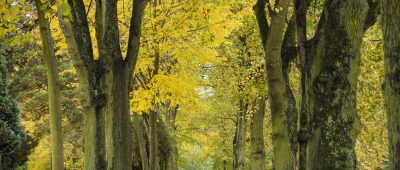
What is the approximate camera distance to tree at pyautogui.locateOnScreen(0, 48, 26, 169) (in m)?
15.9

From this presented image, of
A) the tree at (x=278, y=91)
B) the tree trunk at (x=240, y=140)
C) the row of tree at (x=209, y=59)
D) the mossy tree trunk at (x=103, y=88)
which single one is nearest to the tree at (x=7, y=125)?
the row of tree at (x=209, y=59)

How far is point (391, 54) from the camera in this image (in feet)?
12.3

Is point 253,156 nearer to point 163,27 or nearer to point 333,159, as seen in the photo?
point 163,27

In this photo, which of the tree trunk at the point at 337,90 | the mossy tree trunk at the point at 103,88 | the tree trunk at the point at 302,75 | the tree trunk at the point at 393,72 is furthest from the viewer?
the mossy tree trunk at the point at 103,88

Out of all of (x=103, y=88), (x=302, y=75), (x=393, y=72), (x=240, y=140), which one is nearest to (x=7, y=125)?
(x=103, y=88)

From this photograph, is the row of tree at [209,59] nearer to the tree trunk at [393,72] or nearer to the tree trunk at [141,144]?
the tree trunk at [393,72]

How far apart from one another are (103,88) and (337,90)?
4.46 meters

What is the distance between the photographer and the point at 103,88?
8.84 metres

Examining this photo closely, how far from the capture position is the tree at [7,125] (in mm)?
15852

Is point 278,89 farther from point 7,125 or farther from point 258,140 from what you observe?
point 258,140

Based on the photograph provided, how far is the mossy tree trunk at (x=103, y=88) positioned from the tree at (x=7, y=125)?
8.13m

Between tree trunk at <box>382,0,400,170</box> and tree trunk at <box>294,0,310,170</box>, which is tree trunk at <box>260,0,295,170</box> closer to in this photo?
tree trunk at <box>294,0,310,170</box>

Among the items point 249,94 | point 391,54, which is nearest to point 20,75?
point 249,94

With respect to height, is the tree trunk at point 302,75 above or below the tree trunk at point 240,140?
above
